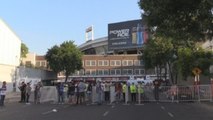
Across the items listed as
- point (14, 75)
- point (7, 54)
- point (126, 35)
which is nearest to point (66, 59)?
point (14, 75)

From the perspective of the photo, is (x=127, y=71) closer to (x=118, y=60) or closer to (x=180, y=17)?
(x=118, y=60)

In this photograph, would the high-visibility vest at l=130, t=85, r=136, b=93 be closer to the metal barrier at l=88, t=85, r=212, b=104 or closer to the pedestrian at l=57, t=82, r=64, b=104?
the metal barrier at l=88, t=85, r=212, b=104

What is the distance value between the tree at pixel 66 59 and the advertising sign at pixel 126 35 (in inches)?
1743

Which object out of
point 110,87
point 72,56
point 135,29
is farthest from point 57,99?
point 135,29

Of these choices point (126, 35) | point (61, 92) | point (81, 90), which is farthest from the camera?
point (126, 35)

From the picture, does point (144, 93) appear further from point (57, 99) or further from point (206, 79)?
point (206, 79)

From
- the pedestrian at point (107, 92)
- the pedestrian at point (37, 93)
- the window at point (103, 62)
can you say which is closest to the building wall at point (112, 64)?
the window at point (103, 62)

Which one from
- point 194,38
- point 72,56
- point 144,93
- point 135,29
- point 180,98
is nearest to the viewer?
point 194,38

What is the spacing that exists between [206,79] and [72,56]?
48684 mm

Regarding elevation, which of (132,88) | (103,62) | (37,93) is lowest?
(37,93)

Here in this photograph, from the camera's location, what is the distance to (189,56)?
2421 inches

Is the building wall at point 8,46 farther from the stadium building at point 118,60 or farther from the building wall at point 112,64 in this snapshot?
the building wall at point 112,64

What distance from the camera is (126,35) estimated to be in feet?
500

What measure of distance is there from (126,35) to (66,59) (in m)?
49.1
